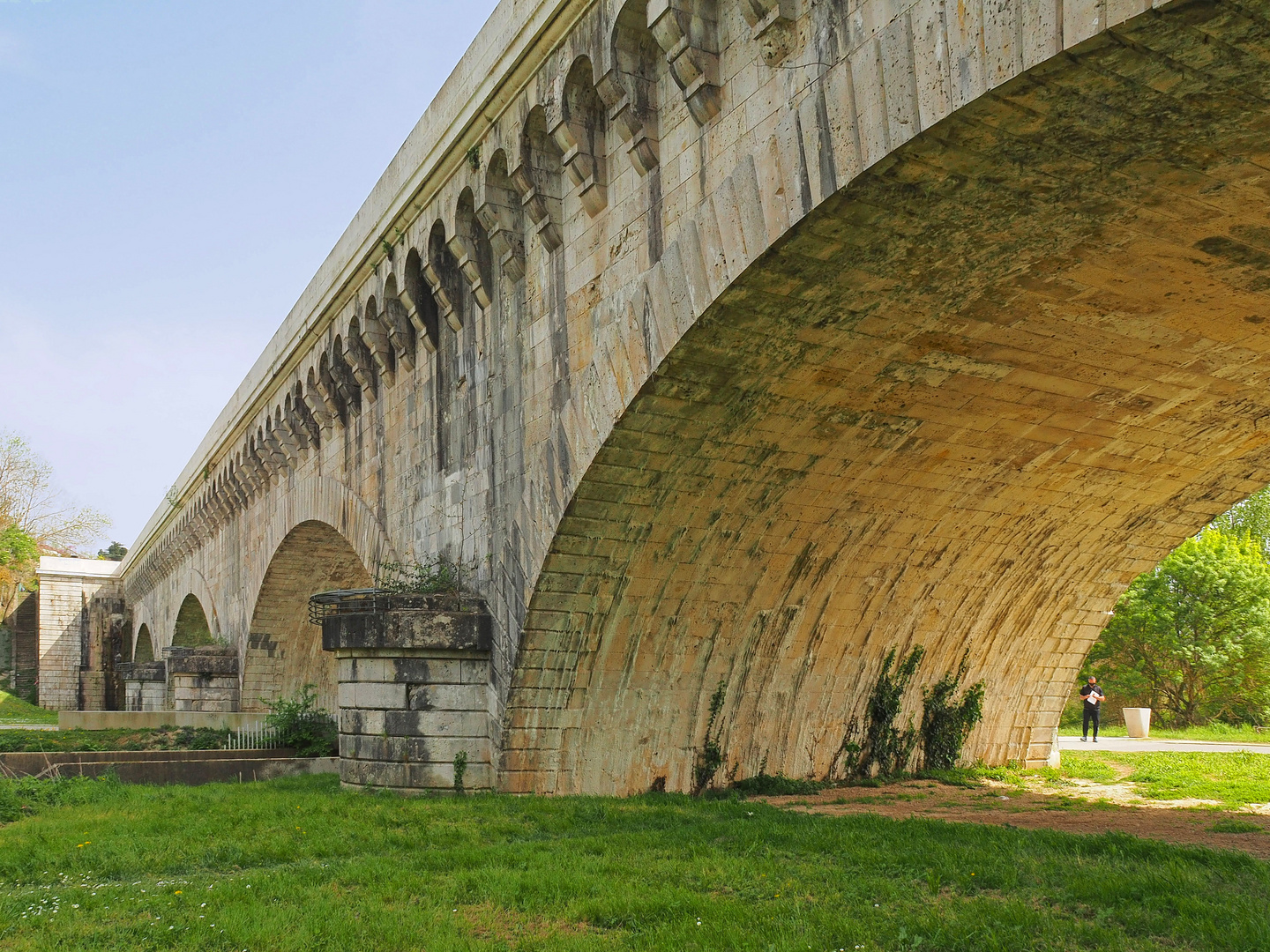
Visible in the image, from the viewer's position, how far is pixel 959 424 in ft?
29.1

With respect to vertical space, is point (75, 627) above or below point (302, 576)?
below

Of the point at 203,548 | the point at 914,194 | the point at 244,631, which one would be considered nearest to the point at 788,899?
the point at 914,194

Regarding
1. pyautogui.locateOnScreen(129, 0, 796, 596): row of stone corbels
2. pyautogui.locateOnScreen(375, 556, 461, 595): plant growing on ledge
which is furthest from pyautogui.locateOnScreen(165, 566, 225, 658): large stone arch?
pyautogui.locateOnScreen(375, 556, 461, 595): plant growing on ledge

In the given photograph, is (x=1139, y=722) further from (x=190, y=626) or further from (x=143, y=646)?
(x=143, y=646)

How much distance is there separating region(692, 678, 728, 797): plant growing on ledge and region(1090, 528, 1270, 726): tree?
18.6 metres

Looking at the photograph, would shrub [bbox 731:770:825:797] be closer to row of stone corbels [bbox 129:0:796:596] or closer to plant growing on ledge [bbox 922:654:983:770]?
plant growing on ledge [bbox 922:654:983:770]

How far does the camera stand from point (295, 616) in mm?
20578

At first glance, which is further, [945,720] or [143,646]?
[143,646]

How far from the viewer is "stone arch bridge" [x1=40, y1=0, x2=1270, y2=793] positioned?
5.24 metres

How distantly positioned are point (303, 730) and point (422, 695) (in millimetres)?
4895

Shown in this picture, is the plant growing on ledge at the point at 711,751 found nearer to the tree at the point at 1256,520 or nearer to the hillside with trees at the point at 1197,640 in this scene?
the hillside with trees at the point at 1197,640

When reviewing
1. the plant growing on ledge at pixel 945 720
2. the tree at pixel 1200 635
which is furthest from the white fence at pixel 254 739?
the tree at pixel 1200 635

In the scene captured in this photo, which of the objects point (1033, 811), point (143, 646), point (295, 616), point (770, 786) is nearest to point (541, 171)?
point (770, 786)

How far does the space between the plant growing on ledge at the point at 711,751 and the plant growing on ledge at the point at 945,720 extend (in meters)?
2.99
